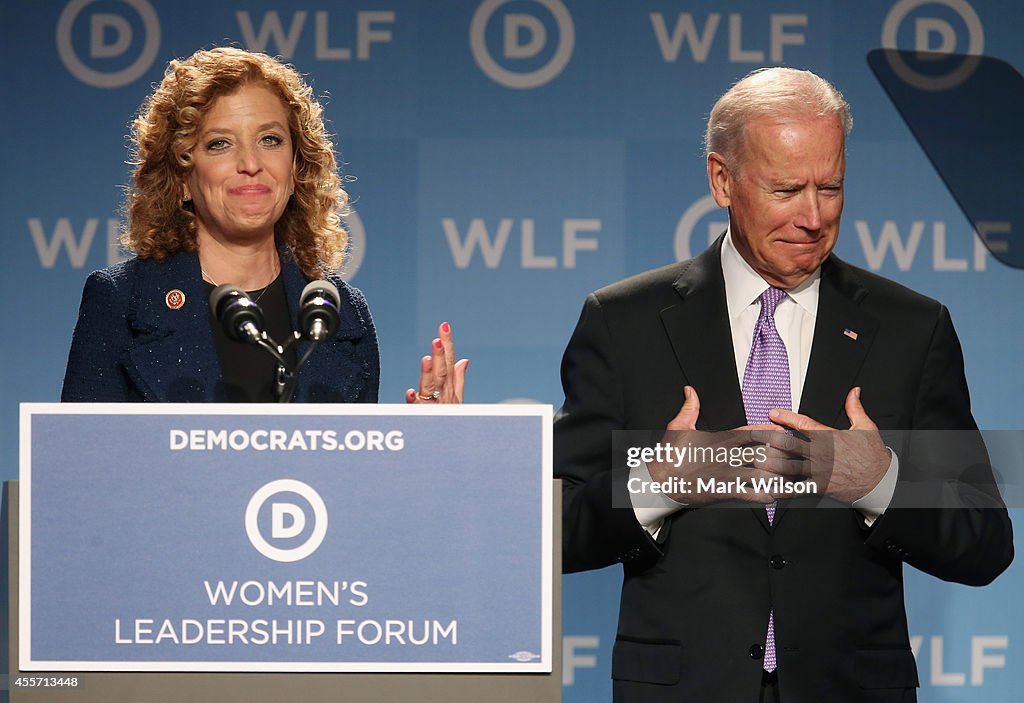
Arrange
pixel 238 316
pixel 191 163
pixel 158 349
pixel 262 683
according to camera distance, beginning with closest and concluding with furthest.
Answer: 1. pixel 262 683
2. pixel 238 316
3. pixel 158 349
4. pixel 191 163

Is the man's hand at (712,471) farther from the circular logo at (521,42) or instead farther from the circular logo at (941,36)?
the circular logo at (941,36)

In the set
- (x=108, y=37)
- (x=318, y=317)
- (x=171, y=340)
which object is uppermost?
(x=108, y=37)

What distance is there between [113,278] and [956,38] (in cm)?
265

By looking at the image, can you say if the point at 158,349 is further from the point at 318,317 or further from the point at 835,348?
the point at 835,348

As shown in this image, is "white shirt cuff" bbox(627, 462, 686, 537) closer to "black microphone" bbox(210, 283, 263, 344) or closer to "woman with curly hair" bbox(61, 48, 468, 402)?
"woman with curly hair" bbox(61, 48, 468, 402)

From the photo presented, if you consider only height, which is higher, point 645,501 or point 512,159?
point 512,159

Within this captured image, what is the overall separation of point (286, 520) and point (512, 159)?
234 cm

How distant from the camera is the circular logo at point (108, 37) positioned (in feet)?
12.4

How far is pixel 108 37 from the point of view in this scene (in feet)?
12.4

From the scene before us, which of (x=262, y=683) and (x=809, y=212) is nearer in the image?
(x=262, y=683)

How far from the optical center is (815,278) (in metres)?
2.33

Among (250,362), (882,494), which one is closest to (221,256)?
(250,362)

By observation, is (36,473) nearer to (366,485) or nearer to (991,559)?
(366,485)

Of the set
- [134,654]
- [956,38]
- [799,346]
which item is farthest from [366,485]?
[956,38]
